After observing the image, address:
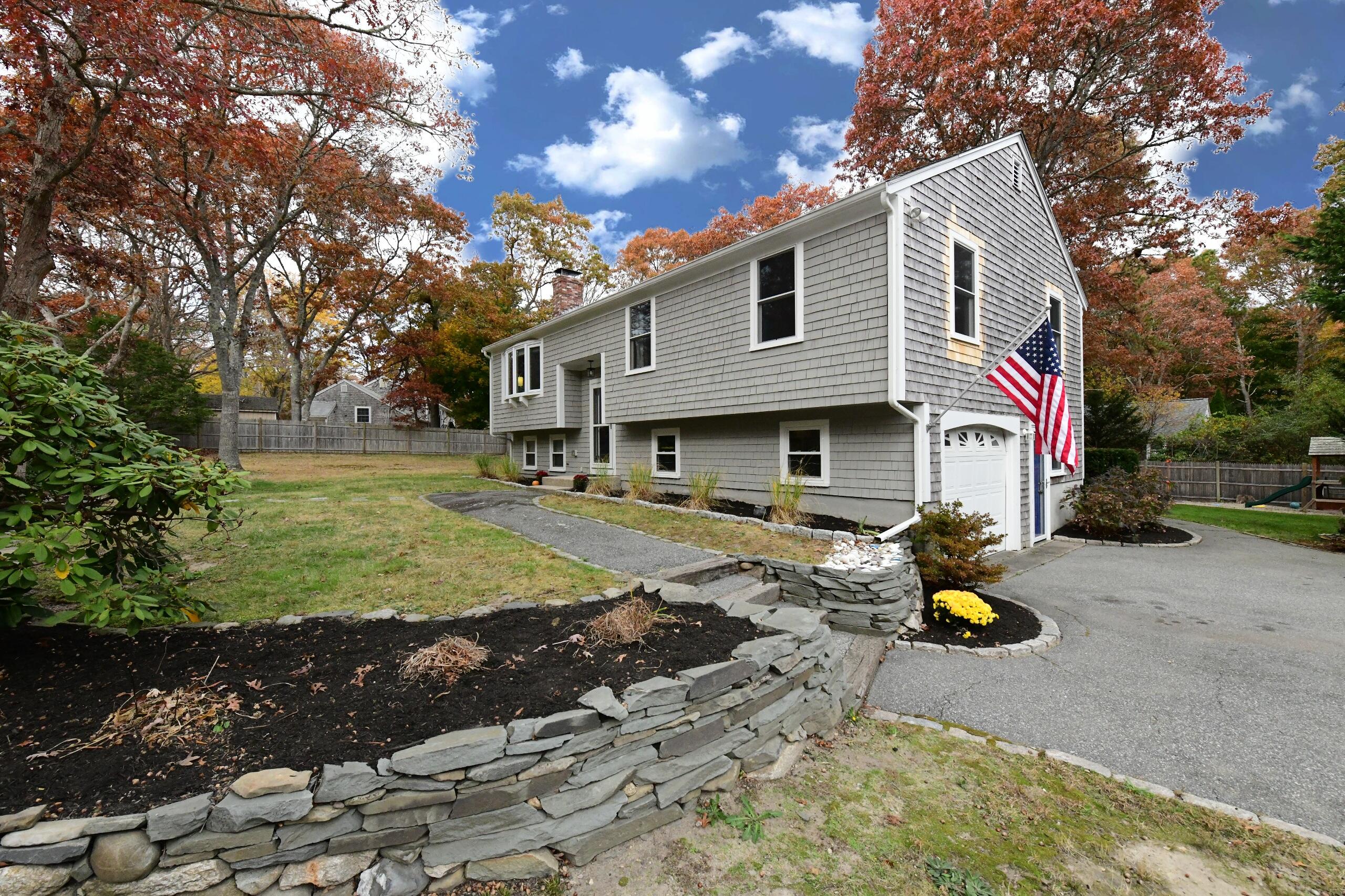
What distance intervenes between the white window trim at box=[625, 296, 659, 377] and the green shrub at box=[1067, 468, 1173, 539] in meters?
9.27

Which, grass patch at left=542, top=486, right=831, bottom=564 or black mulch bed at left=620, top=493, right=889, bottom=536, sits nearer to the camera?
grass patch at left=542, top=486, right=831, bottom=564

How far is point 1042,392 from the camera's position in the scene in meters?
7.24

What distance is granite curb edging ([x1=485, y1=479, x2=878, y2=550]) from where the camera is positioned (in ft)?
21.5

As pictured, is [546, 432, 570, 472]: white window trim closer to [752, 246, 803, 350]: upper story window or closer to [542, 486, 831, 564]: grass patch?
[542, 486, 831, 564]: grass patch

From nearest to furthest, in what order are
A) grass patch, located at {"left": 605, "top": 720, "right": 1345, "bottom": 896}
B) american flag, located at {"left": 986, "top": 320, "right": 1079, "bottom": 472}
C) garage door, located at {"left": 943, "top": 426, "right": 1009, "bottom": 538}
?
grass patch, located at {"left": 605, "top": 720, "right": 1345, "bottom": 896}
american flag, located at {"left": 986, "top": 320, "right": 1079, "bottom": 472}
garage door, located at {"left": 943, "top": 426, "right": 1009, "bottom": 538}

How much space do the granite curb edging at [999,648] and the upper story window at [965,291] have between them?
4.38 meters

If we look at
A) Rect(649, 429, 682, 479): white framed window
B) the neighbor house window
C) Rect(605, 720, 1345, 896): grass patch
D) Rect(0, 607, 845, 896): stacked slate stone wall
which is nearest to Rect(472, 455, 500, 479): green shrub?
Rect(649, 429, 682, 479): white framed window

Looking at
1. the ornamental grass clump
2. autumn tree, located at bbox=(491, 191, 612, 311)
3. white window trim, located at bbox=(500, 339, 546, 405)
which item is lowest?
the ornamental grass clump

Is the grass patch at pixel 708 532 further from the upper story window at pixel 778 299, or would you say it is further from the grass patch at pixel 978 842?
the upper story window at pixel 778 299

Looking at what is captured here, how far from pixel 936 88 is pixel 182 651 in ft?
57.8

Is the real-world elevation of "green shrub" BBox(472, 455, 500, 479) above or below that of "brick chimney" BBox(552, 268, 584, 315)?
below

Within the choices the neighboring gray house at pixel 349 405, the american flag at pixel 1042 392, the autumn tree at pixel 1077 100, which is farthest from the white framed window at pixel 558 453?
the neighboring gray house at pixel 349 405

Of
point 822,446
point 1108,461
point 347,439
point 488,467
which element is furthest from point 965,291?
point 347,439

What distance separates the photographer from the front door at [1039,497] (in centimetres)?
1009
